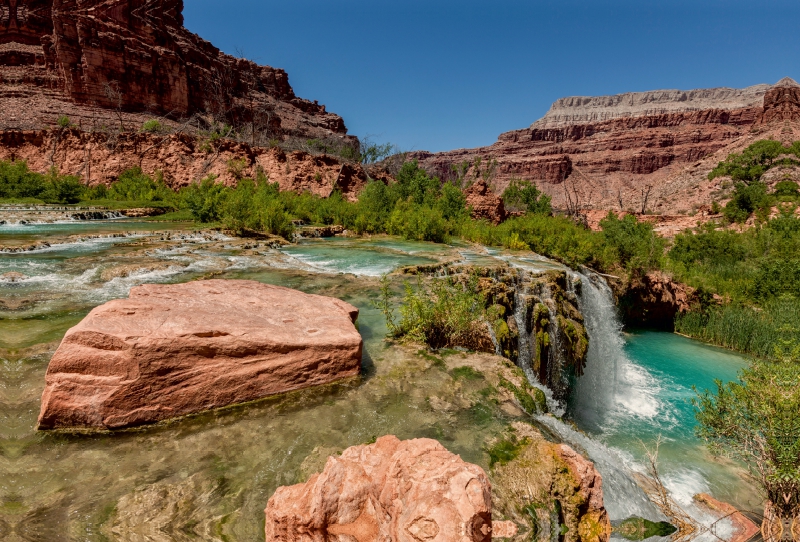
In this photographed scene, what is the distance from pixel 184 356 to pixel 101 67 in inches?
2092

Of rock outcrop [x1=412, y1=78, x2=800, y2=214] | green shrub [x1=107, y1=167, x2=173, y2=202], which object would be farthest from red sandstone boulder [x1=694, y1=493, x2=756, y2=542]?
rock outcrop [x1=412, y1=78, x2=800, y2=214]

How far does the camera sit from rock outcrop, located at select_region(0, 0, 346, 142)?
3834 cm

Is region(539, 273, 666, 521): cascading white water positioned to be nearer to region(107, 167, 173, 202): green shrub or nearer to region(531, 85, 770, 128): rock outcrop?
region(107, 167, 173, 202): green shrub

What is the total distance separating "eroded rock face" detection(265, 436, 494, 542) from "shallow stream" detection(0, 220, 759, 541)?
2.38 feet

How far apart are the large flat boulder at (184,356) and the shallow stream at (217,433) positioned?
162mm

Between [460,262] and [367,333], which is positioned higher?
[460,262]

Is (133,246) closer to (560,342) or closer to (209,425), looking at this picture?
(209,425)

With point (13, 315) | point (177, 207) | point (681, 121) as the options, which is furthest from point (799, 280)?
point (681, 121)

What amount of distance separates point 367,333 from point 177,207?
77.9ft

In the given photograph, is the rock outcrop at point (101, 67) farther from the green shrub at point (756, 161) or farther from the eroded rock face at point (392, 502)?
the green shrub at point (756, 161)

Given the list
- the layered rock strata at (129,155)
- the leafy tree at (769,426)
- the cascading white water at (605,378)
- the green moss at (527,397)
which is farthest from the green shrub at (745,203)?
the layered rock strata at (129,155)

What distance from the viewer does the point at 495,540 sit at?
7.16 ft

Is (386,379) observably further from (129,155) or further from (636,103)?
(636,103)

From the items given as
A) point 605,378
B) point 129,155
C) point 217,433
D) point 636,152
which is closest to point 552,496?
point 217,433
